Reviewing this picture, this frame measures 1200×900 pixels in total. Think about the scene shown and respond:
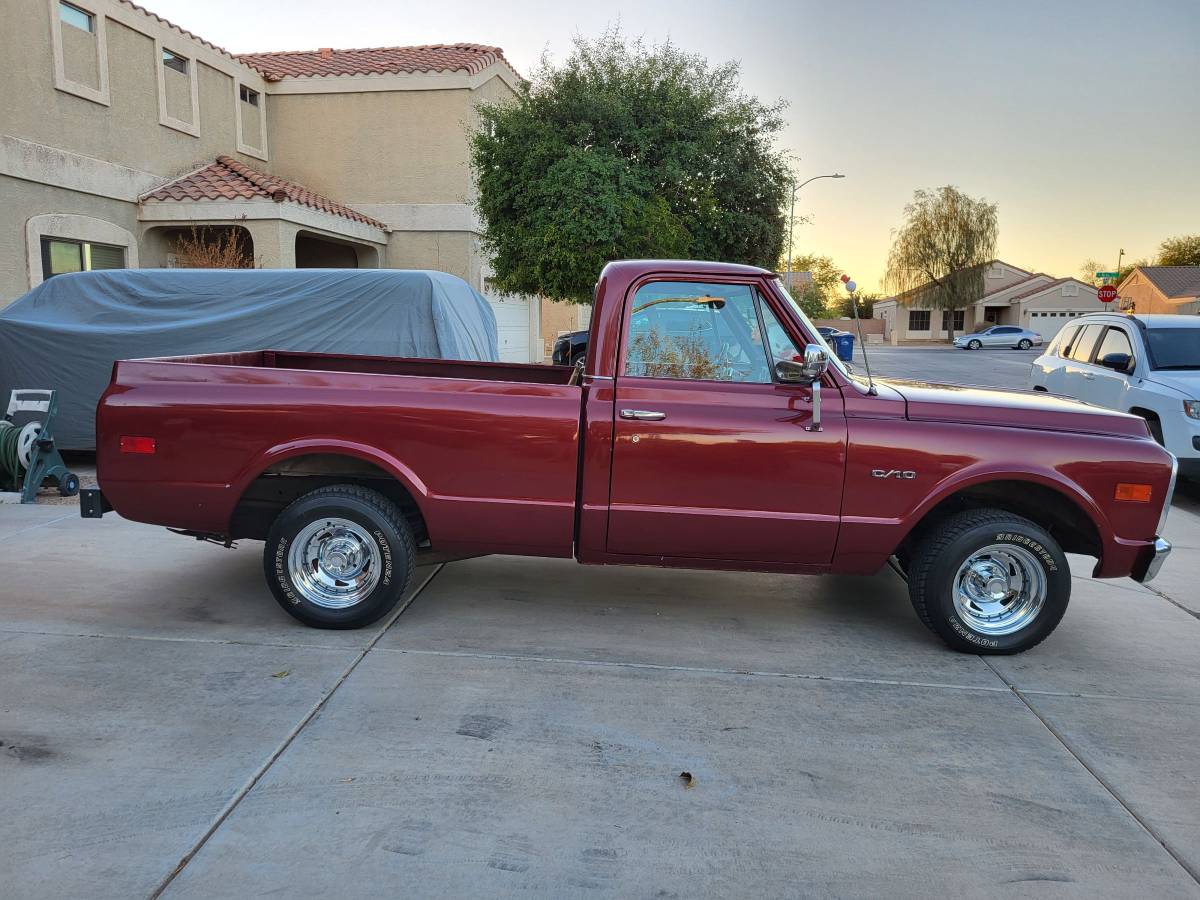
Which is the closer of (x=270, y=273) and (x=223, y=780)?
(x=223, y=780)

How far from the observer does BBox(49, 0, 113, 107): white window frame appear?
14117 mm

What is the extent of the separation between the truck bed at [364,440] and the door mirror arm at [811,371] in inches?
42.6

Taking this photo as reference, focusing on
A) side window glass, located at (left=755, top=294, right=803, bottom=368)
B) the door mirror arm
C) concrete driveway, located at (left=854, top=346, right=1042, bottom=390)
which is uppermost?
side window glass, located at (left=755, top=294, right=803, bottom=368)

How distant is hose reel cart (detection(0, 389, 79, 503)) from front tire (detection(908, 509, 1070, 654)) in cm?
763

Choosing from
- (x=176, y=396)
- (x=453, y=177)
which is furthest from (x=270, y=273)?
(x=453, y=177)

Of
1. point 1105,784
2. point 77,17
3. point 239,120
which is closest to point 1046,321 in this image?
point 239,120

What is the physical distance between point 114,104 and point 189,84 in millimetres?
2897

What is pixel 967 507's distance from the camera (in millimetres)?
4906

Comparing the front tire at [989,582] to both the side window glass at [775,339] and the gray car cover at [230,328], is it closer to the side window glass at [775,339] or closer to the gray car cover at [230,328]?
the side window glass at [775,339]

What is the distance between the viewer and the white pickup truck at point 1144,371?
28.6ft

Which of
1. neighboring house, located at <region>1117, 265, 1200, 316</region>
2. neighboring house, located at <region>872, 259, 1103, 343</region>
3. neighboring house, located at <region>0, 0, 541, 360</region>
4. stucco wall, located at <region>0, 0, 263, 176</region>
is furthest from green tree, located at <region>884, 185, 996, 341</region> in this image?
stucco wall, located at <region>0, 0, 263, 176</region>

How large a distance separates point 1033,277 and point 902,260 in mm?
12292

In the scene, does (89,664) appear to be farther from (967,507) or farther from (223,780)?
(967,507)

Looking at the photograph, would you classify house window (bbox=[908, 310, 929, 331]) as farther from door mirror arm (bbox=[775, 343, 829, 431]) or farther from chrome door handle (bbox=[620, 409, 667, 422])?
chrome door handle (bbox=[620, 409, 667, 422])
